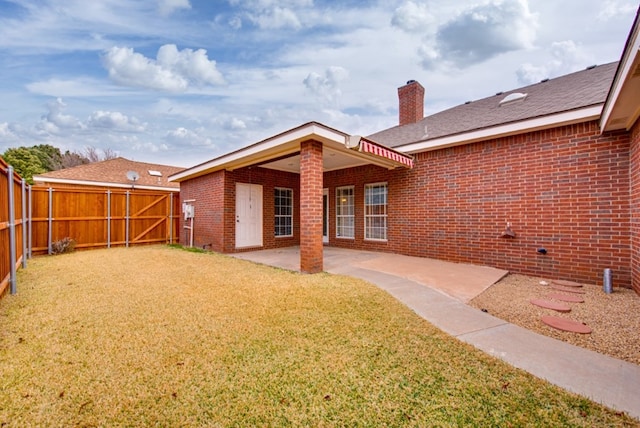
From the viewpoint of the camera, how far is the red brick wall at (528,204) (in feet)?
17.7

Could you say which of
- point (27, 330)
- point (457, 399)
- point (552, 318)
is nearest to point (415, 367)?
point (457, 399)

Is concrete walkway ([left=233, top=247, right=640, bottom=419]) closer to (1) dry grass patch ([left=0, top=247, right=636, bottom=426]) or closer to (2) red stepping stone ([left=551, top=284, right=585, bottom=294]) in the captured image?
(1) dry grass patch ([left=0, top=247, right=636, bottom=426])

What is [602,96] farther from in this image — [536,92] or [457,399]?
[457,399]

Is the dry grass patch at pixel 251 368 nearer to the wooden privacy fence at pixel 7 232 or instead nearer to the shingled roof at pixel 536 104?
the wooden privacy fence at pixel 7 232

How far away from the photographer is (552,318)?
12.3 ft

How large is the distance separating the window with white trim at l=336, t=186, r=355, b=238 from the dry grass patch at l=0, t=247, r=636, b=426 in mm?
6044

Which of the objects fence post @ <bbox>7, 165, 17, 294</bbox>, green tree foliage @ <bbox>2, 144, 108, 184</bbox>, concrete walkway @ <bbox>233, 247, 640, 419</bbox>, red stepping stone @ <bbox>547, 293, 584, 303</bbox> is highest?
green tree foliage @ <bbox>2, 144, 108, 184</bbox>

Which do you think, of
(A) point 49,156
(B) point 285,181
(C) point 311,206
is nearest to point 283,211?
(B) point 285,181

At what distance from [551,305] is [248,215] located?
8.94 meters

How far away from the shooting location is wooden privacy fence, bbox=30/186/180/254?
9.51 metres

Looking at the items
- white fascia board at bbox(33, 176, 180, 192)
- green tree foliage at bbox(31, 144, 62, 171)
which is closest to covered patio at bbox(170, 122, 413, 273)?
white fascia board at bbox(33, 176, 180, 192)

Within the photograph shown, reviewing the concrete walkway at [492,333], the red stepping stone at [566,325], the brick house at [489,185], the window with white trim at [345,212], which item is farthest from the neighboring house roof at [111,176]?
the red stepping stone at [566,325]

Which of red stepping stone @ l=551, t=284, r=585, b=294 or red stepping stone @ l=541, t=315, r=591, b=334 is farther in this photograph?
red stepping stone @ l=551, t=284, r=585, b=294

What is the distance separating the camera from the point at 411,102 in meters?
12.1
